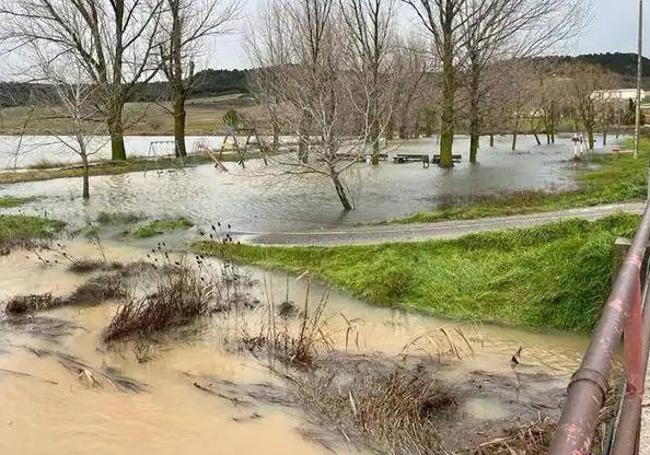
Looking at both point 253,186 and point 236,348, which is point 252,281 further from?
point 253,186

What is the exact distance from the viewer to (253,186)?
22.0 m

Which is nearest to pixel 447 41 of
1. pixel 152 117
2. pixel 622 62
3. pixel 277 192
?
pixel 277 192

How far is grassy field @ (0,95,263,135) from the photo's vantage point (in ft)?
78.0

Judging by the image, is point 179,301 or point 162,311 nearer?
point 162,311

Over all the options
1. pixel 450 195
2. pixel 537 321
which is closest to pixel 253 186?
pixel 450 195

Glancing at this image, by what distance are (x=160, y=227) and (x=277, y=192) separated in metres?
5.98

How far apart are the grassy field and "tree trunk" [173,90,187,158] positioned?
0.77 m

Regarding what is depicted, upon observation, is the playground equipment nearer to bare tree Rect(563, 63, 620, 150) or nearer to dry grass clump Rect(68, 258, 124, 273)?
dry grass clump Rect(68, 258, 124, 273)

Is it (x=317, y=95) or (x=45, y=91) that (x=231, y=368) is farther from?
(x=45, y=91)

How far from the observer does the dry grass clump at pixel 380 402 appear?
555 cm

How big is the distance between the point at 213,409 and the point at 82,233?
977 centimetres

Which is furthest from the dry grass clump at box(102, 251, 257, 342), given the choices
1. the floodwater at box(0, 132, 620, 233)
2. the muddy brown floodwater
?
the floodwater at box(0, 132, 620, 233)

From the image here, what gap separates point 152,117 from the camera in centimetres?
5594

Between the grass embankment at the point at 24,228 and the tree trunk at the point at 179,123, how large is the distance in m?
15.3
